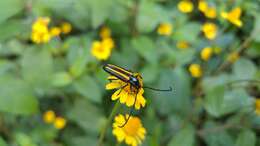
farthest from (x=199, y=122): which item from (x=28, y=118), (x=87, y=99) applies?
(x=28, y=118)

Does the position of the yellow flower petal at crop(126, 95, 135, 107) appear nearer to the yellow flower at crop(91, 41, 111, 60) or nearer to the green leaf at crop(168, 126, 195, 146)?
the green leaf at crop(168, 126, 195, 146)

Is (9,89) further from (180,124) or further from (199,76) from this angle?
(199,76)

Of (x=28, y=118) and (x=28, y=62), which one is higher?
(x=28, y=62)

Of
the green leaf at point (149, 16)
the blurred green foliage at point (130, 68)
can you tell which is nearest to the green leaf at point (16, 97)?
the blurred green foliage at point (130, 68)

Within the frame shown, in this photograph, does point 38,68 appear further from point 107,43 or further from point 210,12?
point 210,12

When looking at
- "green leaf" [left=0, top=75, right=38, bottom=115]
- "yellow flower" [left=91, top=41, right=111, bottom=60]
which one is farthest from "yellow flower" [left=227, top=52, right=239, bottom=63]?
"green leaf" [left=0, top=75, right=38, bottom=115]
